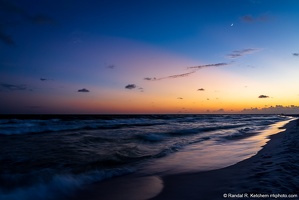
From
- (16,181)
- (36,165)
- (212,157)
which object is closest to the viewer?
(16,181)

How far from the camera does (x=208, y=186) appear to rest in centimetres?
580

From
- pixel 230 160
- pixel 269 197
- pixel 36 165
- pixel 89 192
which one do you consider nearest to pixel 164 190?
pixel 89 192

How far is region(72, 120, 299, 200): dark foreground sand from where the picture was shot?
4.84 meters

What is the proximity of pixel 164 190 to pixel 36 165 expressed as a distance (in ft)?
16.9

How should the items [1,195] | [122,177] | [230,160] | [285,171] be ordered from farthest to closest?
[230,160] < [122,177] < [285,171] < [1,195]

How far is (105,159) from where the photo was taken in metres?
9.51

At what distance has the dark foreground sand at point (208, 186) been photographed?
484 cm

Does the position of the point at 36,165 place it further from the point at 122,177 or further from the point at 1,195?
the point at 122,177

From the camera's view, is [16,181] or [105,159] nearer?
[16,181]

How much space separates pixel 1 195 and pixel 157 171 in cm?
435

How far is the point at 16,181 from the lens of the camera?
6.55m

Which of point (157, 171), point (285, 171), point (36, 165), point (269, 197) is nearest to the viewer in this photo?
point (269, 197)

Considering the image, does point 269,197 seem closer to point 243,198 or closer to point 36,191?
point 243,198

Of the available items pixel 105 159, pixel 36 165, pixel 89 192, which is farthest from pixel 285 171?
pixel 36 165
